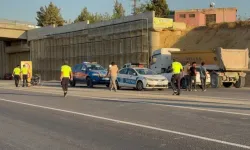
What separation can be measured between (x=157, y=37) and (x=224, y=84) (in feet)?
48.0

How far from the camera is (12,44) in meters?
72.2

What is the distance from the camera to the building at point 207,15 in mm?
56750

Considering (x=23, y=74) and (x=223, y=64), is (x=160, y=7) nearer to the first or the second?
(x=23, y=74)

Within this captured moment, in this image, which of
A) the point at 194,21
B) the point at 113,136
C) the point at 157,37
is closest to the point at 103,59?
the point at 157,37

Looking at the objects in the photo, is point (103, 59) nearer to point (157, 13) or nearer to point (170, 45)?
point (170, 45)

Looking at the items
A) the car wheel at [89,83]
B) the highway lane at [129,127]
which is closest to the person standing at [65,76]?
the highway lane at [129,127]

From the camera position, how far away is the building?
56.8 m

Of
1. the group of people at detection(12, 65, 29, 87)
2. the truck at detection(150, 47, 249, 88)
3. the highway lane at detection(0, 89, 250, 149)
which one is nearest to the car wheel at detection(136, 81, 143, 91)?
the truck at detection(150, 47, 249, 88)

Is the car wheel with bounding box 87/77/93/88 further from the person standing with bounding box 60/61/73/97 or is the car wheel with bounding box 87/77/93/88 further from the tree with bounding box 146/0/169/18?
the tree with bounding box 146/0/169/18

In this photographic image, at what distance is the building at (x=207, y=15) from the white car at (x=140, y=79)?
33459 millimetres

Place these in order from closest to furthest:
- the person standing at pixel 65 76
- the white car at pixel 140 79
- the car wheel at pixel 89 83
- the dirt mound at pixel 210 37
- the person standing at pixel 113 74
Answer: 1. the person standing at pixel 65 76
2. the person standing at pixel 113 74
3. the white car at pixel 140 79
4. the car wheel at pixel 89 83
5. the dirt mound at pixel 210 37

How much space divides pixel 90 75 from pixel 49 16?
7343cm

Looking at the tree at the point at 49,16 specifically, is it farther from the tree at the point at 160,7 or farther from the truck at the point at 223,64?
the truck at the point at 223,64

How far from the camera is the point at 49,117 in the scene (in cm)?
1183
